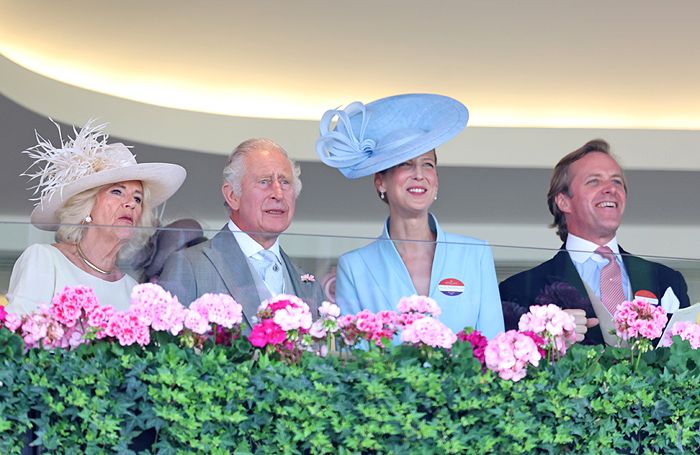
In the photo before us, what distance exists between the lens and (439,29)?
677cm

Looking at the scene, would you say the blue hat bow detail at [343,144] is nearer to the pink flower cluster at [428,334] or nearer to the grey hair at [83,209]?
the grey hair at [83,209]

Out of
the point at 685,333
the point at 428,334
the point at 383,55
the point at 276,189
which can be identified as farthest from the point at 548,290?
the point at 383,55

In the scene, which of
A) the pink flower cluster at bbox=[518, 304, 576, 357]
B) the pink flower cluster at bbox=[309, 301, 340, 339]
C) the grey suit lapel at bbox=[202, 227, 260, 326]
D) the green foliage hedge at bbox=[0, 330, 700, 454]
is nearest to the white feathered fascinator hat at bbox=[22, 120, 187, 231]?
the grey suit lapel at bbox=[202, 227, 260, 326]

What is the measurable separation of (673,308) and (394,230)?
91 cm

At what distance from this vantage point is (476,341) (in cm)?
249

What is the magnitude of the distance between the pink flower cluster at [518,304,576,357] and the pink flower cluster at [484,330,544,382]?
0.31 ft

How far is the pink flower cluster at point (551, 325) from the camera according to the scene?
253cm

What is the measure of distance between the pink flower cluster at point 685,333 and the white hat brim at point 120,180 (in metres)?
1.49

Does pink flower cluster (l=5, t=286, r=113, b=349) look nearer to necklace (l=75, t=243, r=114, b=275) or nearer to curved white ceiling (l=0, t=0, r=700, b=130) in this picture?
necklace (l=75, t=243, r=114, b=275)

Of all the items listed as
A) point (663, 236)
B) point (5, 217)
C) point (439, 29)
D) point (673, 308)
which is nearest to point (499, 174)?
point (439, 29)

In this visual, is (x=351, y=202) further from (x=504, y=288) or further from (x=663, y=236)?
(x=504, y=288)

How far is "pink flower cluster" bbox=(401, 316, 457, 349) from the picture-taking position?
2.42m

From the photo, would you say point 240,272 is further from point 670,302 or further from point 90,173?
point 670,302

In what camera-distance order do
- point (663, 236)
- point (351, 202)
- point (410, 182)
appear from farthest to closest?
1. point (663, 236)
2. point (351, 202)
3. point (410, 182)
